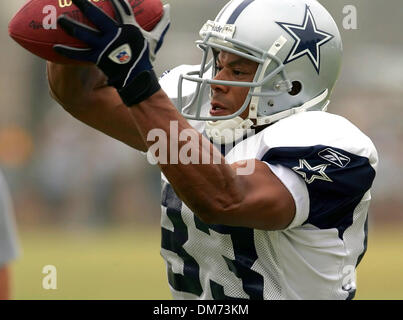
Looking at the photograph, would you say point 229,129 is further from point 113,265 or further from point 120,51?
point 113,265

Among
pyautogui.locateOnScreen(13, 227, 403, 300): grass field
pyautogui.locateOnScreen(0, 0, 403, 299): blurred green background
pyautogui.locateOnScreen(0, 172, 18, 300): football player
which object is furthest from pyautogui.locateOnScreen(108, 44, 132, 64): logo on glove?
pyautogui.locateOnScreen(0, 0, 403, 299): blurred green background

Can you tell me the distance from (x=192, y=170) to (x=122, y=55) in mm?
309

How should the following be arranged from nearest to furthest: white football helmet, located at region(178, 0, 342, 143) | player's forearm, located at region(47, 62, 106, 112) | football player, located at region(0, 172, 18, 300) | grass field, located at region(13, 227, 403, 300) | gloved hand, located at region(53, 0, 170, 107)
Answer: football player, located at region(0, 172, 18, 300)
gloved hand, located at region(53, 0, 170, 107)
white football helmet, located at region(178, 0, 342, 143)
player's forearm, located at region(47, 62, 106, 112)
grass field, located at region(13, 227, 403, 300)

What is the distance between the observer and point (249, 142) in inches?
91.9

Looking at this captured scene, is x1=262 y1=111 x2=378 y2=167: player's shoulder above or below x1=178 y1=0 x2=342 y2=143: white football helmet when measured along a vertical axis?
below

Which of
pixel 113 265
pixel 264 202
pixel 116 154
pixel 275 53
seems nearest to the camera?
pixel 264 202

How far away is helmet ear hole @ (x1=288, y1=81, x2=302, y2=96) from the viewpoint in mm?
2381

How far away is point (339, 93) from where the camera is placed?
721 centimetres

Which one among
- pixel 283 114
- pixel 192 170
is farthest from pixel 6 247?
pixel 283 114

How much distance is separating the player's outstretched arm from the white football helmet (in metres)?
0.24

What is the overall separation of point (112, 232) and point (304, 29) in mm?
5005

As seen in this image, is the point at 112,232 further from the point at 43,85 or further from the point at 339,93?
the point at 339,93

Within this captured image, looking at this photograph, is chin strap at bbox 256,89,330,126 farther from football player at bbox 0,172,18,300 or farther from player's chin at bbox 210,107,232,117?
football player at bbox 0,172,18,300

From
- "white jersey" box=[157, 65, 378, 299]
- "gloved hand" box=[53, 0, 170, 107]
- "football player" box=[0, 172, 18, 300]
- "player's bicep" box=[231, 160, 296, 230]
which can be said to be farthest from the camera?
"white jersey" box=[157, 65, 378, 299]
